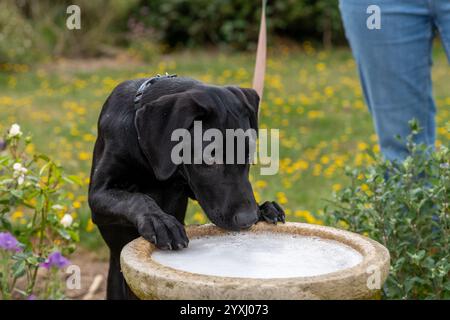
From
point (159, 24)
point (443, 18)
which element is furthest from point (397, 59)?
point (159, 24)

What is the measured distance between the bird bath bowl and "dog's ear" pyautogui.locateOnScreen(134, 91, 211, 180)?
0.26 m

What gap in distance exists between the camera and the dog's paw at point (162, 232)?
2152 mm

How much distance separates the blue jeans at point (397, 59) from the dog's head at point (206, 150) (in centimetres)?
131

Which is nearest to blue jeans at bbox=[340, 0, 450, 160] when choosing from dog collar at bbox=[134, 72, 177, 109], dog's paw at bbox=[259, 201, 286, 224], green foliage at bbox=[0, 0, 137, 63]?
dog's paw at bbox=[259, 201, 286, 224]

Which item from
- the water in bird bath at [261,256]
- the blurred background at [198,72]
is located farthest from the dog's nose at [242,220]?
the blurred background at [198,72]

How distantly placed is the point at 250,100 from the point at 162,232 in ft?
1.95

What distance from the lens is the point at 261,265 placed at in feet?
6.91

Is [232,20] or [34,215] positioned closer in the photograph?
[34,215]

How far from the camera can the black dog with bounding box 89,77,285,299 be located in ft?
7.20

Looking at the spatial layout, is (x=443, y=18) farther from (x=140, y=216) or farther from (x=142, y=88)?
(x=140, y=216)

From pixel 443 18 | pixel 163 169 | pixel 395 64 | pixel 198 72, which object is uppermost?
pixel 443 18

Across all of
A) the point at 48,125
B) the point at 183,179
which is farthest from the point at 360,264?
the point at 48,125

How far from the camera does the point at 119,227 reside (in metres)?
2.64
